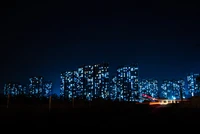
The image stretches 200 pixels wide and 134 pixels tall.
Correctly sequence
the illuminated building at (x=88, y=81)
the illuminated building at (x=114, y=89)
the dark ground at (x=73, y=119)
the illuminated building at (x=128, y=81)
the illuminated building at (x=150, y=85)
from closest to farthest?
the dark ground at (x=73, y=119)
the illuminated building at (x=128, y=81)
the illuminated building at (x=114, y=89)
the illuminated building at (x=88, y=81)
the illuminated building at (x=150, y=85)

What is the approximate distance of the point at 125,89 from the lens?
5192 inches

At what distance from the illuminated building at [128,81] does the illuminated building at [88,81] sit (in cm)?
737

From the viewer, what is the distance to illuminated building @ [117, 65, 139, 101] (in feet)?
427

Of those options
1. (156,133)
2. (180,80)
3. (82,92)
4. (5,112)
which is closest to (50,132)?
(156,133)

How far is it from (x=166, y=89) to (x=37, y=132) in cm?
16858

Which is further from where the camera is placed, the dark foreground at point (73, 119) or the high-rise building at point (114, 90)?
the high-rise building at point (114, 90)

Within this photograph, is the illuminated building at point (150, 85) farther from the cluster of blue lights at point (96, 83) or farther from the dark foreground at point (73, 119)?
the dark foreground at point (73, 119)

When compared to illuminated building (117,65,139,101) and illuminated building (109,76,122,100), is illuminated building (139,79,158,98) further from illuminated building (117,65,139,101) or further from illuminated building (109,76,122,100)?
illuminated building (109,76,122,100)

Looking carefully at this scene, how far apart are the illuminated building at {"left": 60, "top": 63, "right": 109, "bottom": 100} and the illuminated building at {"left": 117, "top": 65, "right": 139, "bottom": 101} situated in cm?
737

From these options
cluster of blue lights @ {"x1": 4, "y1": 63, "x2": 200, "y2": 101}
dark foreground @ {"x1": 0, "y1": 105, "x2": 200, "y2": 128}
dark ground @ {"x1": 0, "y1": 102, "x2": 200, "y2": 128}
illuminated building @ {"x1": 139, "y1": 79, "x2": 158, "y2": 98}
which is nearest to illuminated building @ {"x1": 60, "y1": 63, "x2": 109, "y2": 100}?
cluster of blue lights @ {"x1": 4, "y1": 63, "x2": 200, "y2": 101}

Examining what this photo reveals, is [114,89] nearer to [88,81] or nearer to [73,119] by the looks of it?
A: [88,81]

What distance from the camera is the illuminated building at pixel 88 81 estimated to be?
132500 mm

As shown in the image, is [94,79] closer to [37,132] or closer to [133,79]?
[133,79]

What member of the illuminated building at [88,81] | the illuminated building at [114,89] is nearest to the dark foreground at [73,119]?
the illuminated building at [88,81]
